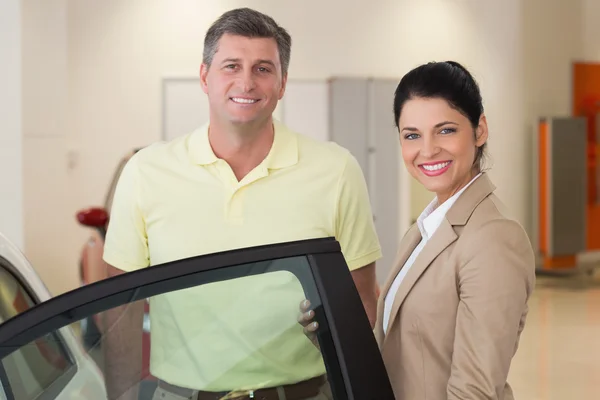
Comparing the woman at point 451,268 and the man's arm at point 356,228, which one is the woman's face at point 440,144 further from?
the man's arm at point 356,228

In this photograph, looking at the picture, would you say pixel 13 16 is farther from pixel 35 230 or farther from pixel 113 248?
pixel 113 248

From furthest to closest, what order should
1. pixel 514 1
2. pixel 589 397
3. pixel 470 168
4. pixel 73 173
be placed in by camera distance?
pixel 514 1 < pixel 73 173 < pixel 589 397 < pixel 470 168

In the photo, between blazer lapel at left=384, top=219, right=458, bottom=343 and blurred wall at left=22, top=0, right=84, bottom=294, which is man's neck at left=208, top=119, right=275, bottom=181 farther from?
blurred wall at left=22, top=0, right=84, bottom=294

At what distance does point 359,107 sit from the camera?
8.66 m

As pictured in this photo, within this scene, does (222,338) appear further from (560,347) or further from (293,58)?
(293,58)

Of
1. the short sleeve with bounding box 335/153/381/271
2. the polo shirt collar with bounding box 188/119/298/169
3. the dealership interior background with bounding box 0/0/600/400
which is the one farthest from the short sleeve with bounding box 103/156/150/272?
the dealership interior background with bounding box 0/0/600/400

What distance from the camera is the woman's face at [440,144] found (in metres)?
1.76

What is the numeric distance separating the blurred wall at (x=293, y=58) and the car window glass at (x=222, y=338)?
5.14 m

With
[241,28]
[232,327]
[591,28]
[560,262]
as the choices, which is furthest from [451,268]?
[591,28]

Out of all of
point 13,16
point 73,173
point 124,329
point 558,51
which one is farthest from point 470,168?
point 558,51

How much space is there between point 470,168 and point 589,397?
4.08 metres

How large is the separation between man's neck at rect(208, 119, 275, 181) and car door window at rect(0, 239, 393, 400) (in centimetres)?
79

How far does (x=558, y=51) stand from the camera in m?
10.5

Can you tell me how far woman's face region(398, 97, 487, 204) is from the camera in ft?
5.78
